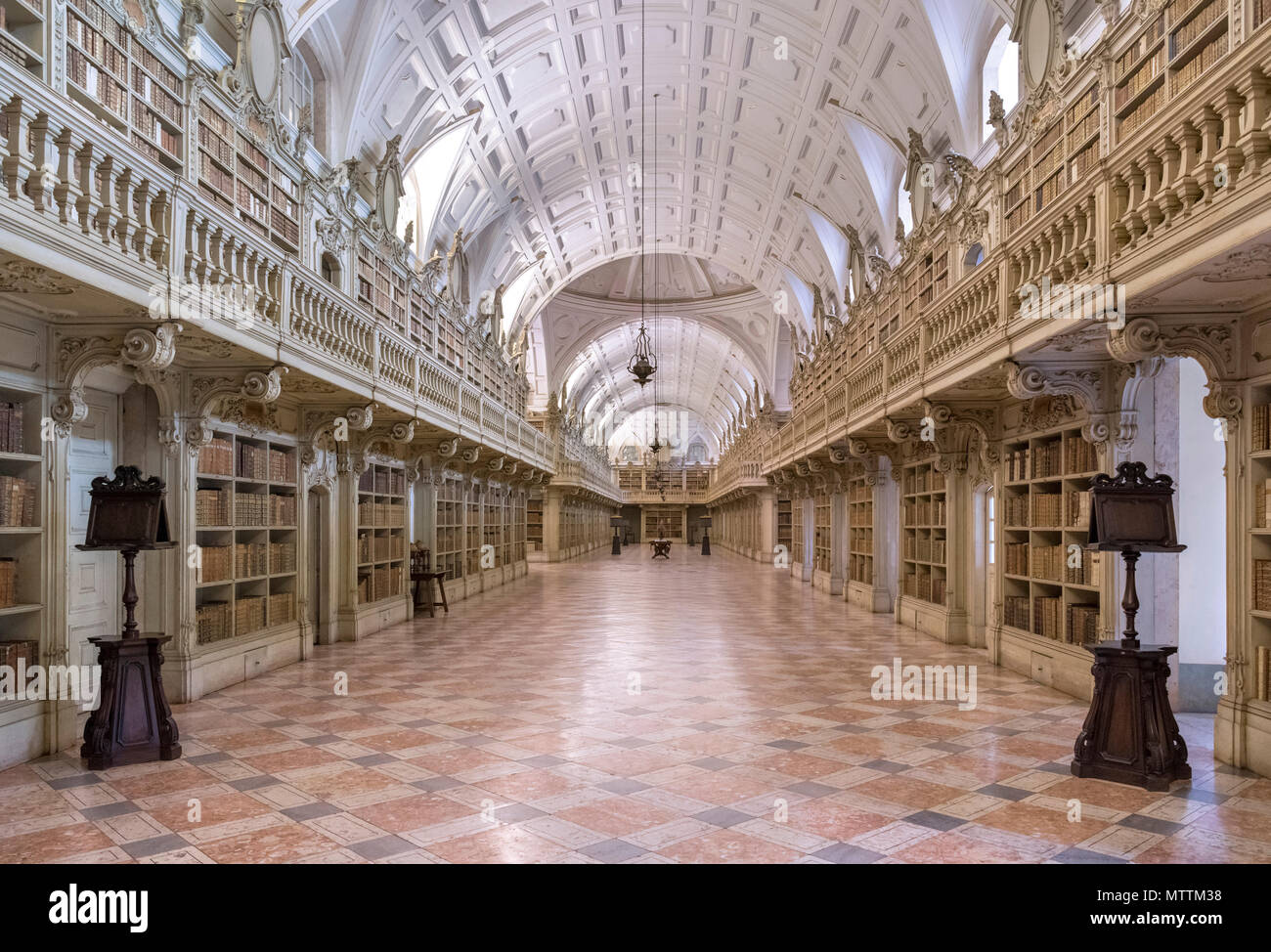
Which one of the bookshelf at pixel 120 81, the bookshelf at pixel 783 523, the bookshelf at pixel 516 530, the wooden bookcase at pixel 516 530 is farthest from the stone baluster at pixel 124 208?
the bookshelf at pixel 783 523

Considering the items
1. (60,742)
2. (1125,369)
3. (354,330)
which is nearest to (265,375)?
(354,330)

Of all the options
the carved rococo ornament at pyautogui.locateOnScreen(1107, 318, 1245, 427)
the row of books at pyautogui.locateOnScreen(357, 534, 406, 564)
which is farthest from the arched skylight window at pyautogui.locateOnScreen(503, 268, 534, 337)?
the carved rococo ornament at pyautogui.locateOnScreen(1107, 318, 1245, 427)

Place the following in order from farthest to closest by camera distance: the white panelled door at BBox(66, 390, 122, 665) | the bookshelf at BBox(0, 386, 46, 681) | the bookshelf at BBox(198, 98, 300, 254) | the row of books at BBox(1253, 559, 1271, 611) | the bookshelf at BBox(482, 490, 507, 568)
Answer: the bookshelf at BBox(482, 490, 507, 568), the bookshelf at BBox(198, 98, 300, 254), the white panelled door at BBox(66, 390, 122, 665), the bookshelf at BBox(0, 386, 46, 681), the row of books at BBox(1253, 559, 1271, 611)

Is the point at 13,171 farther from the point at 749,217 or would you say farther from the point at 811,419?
the point at 749,217

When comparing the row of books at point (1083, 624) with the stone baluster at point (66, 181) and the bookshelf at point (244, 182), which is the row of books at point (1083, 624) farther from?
the stone baluster at point (66, 181)

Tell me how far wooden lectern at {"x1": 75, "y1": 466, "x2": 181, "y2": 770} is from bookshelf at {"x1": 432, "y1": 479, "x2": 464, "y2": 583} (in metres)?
10.8

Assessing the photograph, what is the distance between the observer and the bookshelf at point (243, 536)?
8445 mm

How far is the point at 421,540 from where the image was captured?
16.5 metres

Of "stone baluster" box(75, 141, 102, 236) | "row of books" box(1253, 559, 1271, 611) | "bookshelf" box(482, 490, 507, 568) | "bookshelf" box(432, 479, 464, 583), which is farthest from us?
"bookshelf" box(482, 490, 507, 568)

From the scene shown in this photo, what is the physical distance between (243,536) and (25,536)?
11.5 ft

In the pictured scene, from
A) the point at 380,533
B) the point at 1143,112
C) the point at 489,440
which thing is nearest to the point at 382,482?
the point at 380,533

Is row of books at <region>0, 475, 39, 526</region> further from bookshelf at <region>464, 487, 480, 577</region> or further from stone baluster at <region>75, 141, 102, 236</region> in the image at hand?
bookshelf at <region>464, 487, 480, 577</region>

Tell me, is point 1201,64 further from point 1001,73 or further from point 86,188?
point 1001,73

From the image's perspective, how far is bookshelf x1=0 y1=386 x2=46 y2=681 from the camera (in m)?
5.99
